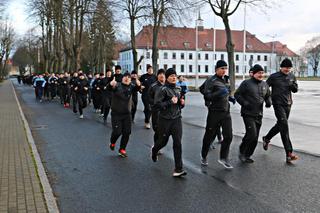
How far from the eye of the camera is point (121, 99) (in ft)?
28.0

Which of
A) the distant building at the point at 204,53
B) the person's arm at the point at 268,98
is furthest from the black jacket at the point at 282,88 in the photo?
the distant building at the point at 204,53

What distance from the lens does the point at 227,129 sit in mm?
7141

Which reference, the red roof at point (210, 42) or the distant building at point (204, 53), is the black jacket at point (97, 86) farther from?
the distant building at point (204, 53)

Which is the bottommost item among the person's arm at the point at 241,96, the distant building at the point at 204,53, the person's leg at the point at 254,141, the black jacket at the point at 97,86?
the person's leg at the point at 254,141

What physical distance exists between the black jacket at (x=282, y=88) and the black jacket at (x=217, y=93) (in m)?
1.22

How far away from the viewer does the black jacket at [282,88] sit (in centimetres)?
782

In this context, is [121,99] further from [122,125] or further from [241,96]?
[241,96]

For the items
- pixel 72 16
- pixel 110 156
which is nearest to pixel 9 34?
pixel 72 16

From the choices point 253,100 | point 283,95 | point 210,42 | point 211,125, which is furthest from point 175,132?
point 210,42

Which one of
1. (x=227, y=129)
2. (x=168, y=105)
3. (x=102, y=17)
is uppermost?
(x=102, y=17)

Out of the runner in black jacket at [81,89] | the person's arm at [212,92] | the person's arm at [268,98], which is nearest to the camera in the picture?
the person's arm at [212,92]

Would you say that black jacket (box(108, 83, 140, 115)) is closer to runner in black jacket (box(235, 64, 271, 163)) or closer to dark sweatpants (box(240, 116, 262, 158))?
runner in black jacket (box(235, 64, 271, 163))

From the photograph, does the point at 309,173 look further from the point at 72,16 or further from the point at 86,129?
the point at 72,16

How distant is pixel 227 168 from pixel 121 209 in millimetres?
2662
